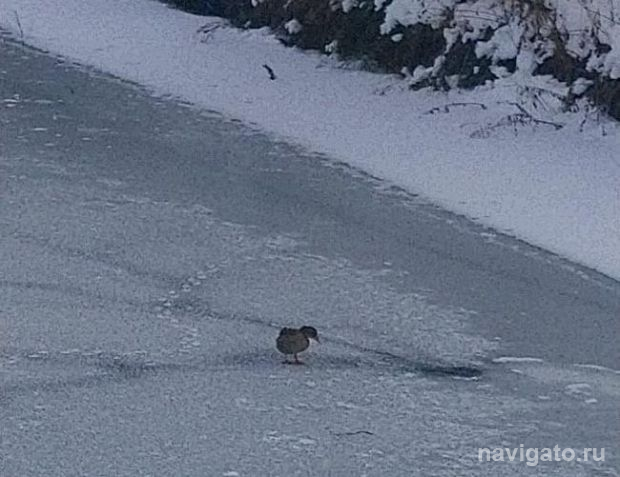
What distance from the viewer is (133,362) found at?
6.48 meters

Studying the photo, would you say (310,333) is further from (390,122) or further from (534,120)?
(390,122)

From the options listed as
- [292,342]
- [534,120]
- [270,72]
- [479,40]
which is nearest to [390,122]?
[479,40]

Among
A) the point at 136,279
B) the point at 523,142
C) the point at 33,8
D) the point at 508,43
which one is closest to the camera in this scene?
the point at 136,279

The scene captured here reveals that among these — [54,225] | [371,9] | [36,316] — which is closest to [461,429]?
[36,316]

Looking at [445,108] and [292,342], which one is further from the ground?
[445,108]

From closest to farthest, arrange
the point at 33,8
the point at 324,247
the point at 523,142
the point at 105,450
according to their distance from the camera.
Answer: the point at 105,450
the point at 324,247
the point at 523,142
the point at 33,8

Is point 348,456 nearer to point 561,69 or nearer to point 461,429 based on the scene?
point 461,429

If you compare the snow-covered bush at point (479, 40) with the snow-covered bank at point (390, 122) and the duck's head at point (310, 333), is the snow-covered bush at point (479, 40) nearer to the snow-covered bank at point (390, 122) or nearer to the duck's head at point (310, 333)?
the snow-covered bank at point (390, 122)

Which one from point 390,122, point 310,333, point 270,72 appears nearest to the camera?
point 310,333

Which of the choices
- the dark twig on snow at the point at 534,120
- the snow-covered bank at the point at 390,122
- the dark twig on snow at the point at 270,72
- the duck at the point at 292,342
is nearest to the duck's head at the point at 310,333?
the duck at the point at 292,342

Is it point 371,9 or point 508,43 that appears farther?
point 371,9

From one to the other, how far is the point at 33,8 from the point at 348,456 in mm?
9296

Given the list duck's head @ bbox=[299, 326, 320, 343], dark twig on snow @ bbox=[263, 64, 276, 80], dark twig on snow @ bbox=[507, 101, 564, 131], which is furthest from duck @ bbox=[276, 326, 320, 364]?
dark twig on snow @ bbox=[263, 64, 276, 80]

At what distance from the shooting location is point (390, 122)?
10.4 metres
